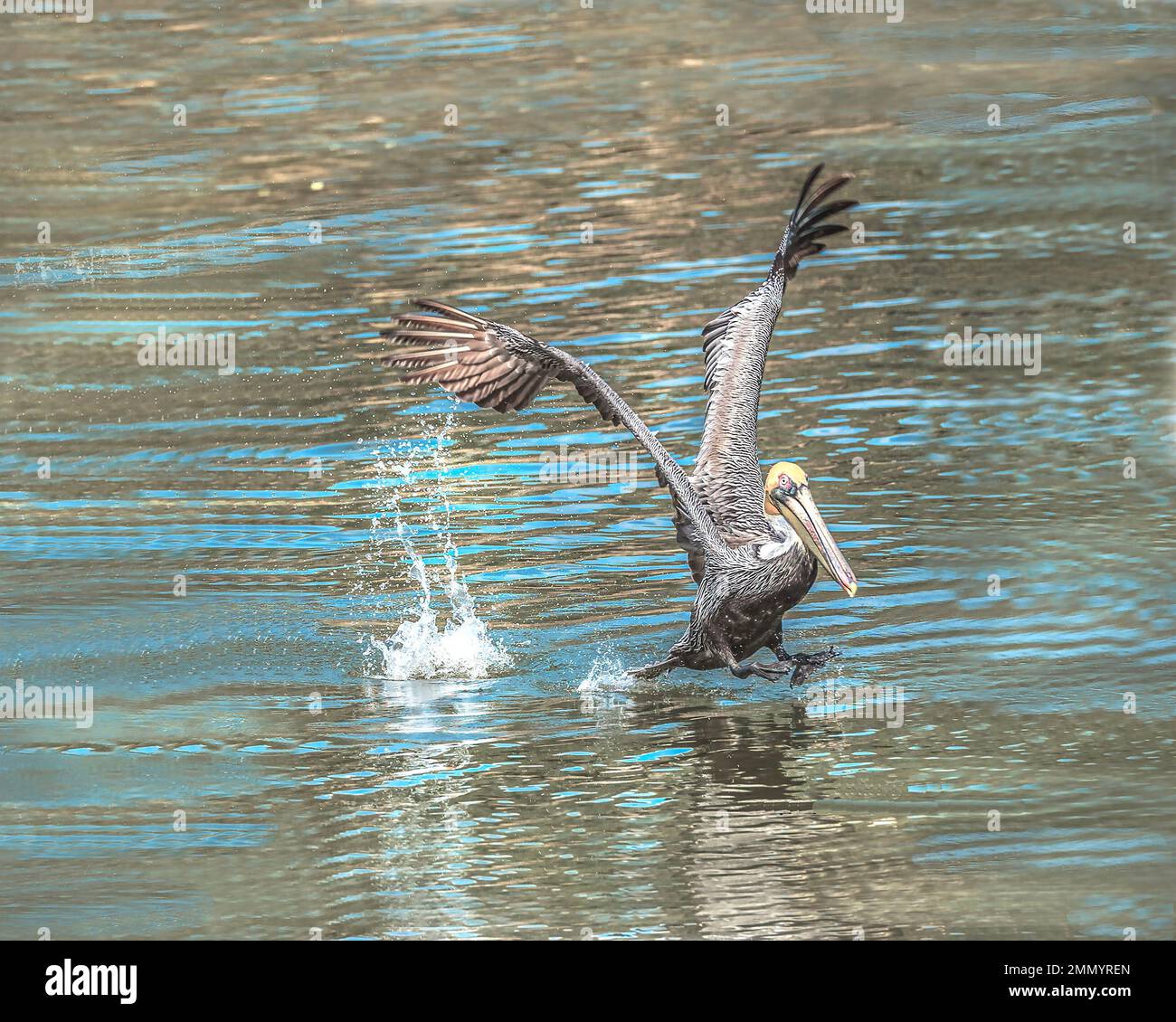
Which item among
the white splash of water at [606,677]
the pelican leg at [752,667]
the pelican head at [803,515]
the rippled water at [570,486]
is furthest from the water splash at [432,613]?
the pelican head at [803,515]

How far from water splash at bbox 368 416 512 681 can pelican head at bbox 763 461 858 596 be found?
1.45 m

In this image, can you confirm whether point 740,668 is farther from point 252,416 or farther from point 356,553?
point 252,416

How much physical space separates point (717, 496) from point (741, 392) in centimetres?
57

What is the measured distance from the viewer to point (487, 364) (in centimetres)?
985

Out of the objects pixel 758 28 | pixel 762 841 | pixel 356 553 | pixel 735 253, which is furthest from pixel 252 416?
pixel 758 28

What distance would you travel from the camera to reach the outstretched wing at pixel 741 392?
9.89 metres

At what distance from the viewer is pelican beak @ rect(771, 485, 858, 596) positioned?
9.38 m

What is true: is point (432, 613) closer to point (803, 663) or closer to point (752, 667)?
point (752, 667)

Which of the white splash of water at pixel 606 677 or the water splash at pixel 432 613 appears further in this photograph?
the water splash at pixel 432 613

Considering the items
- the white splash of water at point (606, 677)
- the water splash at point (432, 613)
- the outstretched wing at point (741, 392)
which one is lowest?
the white splash of water at point (606, 677)

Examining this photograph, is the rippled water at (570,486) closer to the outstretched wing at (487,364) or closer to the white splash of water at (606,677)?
the white splash of water at (606,677)

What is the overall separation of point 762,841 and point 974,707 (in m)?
1.62

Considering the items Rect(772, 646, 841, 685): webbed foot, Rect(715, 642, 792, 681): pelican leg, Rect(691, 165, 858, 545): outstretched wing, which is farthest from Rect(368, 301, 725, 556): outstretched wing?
Rect(772, 646, 841, 685): webbed foot

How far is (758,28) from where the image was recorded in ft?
72.4
